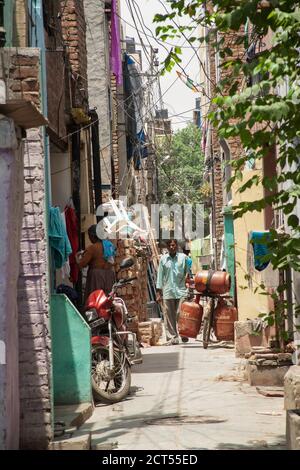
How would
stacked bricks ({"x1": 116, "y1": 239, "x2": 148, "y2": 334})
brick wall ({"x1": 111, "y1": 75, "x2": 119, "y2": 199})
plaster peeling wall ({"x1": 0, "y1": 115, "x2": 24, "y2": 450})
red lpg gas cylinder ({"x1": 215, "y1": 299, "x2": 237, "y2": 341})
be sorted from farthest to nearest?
brick wall ({"x1": 111, "y1": 75, "x2": 119, "y2": 199}) < stacked bricks ({"x1": 116, "y1": 239, "x2": 148, "y2": 334}) < red lpg gas cylinder ({"x1": 215, "y1": 299, "x2": 237, "y2": 341}) < plaster peeling wall ({"x1": 0, "y1": 115, "x2": 24, "y2": 450})

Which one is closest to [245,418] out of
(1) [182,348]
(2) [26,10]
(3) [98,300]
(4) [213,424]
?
(4) [213,424]

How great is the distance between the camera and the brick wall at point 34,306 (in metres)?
7.93

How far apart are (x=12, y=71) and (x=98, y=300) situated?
3331mm

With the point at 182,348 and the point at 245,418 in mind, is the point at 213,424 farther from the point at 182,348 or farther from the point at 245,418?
the point at 182,348

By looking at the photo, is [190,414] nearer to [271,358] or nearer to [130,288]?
[271,358]

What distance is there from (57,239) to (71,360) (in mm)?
1509

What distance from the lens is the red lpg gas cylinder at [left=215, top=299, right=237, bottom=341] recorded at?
16.5 meters

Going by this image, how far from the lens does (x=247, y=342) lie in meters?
14.2

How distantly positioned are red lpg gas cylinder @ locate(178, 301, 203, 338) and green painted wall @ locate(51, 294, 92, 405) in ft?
23.2

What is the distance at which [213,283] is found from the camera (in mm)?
16594

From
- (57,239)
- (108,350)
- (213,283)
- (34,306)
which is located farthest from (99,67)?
(34,306)

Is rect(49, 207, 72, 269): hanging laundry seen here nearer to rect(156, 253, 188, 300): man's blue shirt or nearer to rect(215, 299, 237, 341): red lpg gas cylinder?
rect(215, 299, 237, 341): red lpg gas cylinder

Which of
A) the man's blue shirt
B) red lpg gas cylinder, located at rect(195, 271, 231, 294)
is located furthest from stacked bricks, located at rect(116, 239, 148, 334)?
red lpg gas cylinder, located at rect(195, 271, 231, 294)

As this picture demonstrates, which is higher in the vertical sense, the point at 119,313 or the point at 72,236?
the point at 72,236
